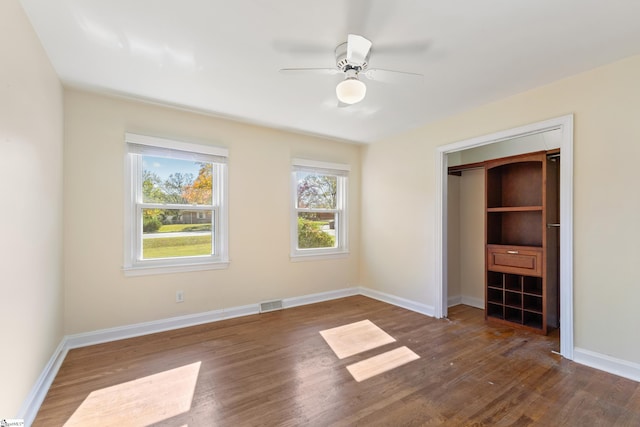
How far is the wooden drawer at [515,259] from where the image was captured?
334 cm

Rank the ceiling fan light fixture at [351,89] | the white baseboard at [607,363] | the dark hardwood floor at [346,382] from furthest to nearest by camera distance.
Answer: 1. the white baseboard at [607,363]
2. the ceiling fan light fixture at [351,89]
3. the dark hardwood floor at [346,382]

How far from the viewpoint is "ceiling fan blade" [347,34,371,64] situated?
1787mm

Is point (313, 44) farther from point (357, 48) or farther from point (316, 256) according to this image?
point (316, 256)

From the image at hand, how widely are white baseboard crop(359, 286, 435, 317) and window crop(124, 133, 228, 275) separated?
2.40 meters

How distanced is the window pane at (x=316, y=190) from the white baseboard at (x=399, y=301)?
1.53 m

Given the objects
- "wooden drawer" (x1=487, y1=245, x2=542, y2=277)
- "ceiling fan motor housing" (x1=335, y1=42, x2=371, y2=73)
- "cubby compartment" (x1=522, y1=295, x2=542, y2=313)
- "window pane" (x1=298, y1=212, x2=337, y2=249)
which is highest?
"ceiling fan motor housing" (x1=335, y1=42, x2=371, y2=73)

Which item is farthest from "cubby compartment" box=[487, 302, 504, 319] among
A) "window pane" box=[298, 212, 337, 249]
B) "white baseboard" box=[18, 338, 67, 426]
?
"white baseboard" box=[18, 338, 67, 426]

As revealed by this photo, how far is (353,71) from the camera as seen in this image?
90.8 inches

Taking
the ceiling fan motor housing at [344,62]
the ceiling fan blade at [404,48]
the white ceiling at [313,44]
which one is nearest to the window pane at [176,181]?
the white ceiling at [313,44]

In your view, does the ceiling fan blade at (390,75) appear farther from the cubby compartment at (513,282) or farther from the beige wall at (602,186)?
the cubby compartment at (513,282)

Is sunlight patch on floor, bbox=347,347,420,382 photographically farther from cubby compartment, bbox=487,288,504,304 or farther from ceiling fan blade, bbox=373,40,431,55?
ceiling fan blade, bbox=373,40,431,55

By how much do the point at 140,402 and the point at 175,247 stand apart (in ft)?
5.77

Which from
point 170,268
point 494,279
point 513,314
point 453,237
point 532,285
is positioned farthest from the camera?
point 453,237

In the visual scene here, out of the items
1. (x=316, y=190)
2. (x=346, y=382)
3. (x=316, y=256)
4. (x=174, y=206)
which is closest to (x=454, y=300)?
(x=316, y=256)
